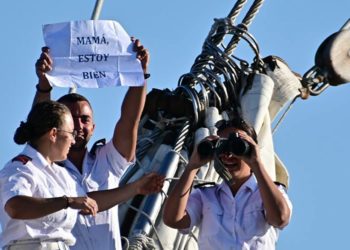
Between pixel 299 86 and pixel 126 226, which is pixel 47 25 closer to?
pixel 126 226

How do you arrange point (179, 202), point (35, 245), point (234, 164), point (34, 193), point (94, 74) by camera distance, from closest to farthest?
point (35, 245)
point (34, 193)
point (179, 202)
point (234, 164)
point (94, 74)

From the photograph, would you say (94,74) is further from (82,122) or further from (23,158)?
(23,158)

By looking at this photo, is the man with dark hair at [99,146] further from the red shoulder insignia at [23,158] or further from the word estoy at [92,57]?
the red shoulder insignia at [23,158]

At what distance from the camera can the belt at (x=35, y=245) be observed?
37.4 ft

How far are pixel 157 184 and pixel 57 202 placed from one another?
1.08 metres

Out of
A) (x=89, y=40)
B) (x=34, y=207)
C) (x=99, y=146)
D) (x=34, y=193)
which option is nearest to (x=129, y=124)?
(x=99, y=146)

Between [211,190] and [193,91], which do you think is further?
[193,91]

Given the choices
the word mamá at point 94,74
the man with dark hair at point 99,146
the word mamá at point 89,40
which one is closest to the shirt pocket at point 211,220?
the man with dark hair at point 99,146

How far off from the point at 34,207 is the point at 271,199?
4.60 ft

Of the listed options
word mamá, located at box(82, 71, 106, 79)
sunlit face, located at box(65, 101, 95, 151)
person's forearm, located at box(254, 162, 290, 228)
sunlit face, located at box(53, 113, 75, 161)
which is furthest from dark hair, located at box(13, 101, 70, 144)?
person's forearm, located at box(254, 162, 290, 228)

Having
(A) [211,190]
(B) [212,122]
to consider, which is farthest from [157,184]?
(B) [212,122]

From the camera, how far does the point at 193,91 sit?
16.3 metres

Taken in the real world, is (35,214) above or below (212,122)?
below

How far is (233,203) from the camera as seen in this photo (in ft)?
39.0
